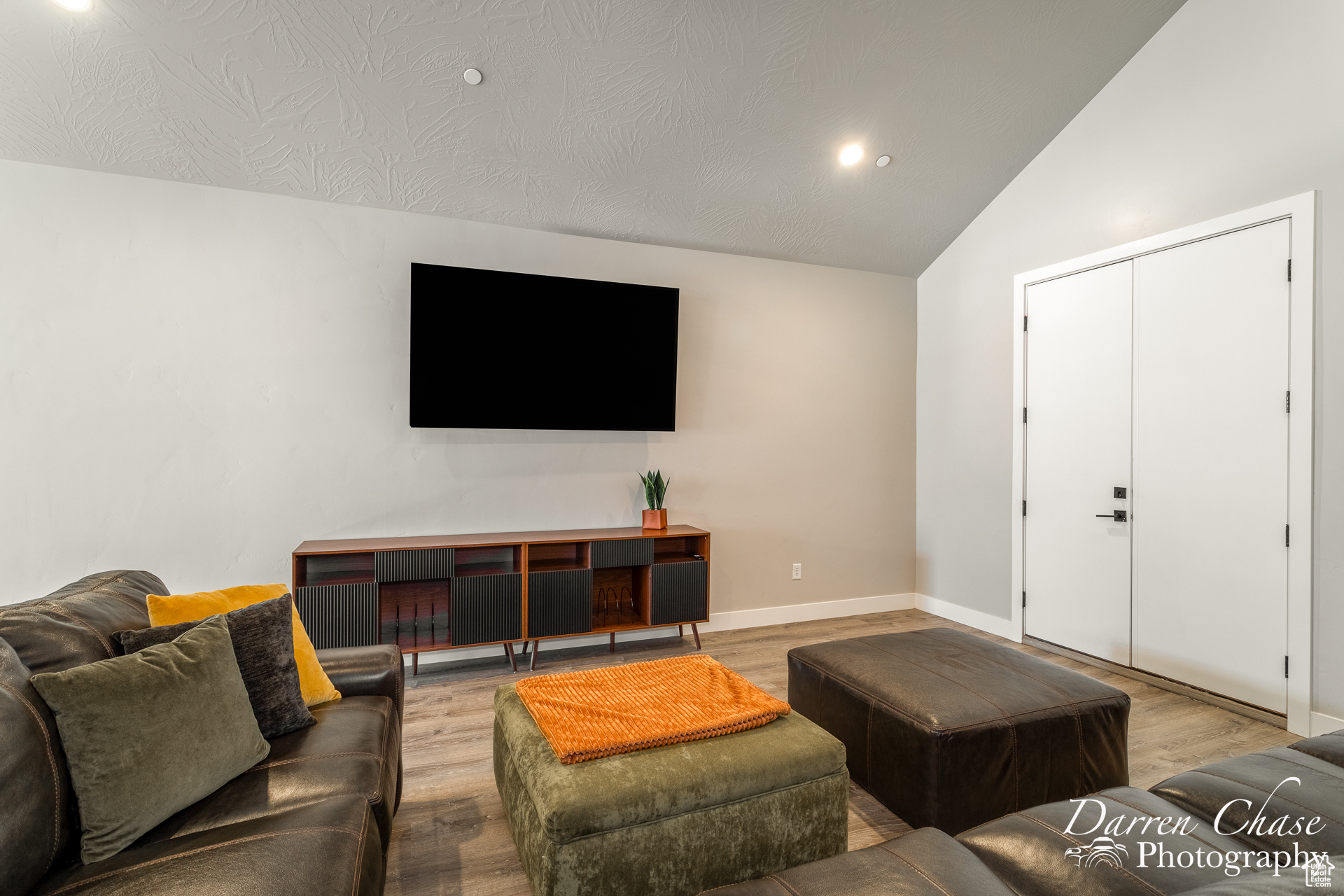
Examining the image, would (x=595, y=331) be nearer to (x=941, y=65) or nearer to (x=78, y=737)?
(x=941, y=65)

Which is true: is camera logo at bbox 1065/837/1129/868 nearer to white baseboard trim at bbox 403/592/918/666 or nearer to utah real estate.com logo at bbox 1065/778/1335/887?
utah real estate.com logo at bbox 1065/778/1335/887

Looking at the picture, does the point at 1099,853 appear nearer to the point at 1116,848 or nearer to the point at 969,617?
the point at 1116,848

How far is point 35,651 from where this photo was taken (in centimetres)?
132

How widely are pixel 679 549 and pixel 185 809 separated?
2897 millimetres

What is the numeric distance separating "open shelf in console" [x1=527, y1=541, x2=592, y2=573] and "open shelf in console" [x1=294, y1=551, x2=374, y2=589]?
81cm

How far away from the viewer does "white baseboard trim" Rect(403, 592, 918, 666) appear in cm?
360

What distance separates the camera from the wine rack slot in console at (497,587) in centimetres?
307

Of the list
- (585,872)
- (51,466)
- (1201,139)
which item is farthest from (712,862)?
(1201,139)

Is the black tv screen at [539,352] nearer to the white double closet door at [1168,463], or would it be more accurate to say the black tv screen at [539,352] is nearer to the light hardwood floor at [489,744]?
the light hardwood floor at [489,744]

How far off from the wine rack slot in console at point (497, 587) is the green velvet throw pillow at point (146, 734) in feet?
5.28

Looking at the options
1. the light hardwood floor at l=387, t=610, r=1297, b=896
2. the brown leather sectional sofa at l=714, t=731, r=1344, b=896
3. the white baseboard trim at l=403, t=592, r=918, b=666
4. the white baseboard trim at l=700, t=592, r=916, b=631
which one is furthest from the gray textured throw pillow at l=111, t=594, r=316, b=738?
the white baseboard trim at l=700, t=592, r=916, b=631

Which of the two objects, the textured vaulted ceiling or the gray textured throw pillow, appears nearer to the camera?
the gray textured throw pillow

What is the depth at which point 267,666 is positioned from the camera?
5.60 ft

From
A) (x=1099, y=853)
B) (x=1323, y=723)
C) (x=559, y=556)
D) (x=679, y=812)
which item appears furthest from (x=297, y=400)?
(x=1323, y=723)
